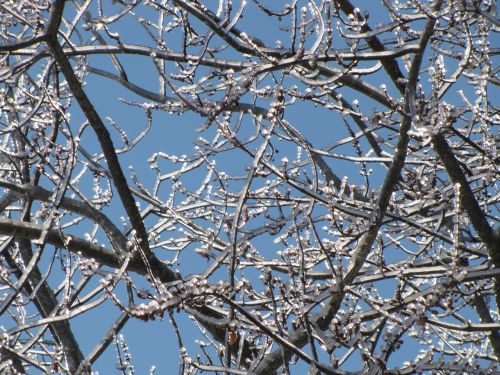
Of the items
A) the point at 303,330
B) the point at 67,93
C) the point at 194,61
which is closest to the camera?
the point at 303,330

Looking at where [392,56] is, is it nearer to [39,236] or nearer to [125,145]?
[39,236]

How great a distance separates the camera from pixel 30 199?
5324mm

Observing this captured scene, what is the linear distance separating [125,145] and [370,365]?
3.67 metres

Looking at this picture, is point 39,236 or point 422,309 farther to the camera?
point 39,236

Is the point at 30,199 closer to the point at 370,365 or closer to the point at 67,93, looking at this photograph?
the point at 67,93

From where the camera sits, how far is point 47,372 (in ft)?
12.8

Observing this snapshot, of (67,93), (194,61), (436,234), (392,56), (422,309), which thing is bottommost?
(422,309)

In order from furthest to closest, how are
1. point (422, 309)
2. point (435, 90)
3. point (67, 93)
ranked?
point (67, 93), point (435, 90), point (422, 309)

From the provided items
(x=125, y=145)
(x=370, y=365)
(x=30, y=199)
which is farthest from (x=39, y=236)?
(x=370, y=365)

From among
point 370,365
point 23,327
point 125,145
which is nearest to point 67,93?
point 125,145

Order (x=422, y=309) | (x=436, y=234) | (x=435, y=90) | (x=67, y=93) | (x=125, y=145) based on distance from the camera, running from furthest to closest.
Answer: (x=67, y=93)
(x=125, y=145)
(x=436, y=234)
(x=435, y=90)
(x=422, y=309)

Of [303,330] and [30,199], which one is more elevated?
[30,199]

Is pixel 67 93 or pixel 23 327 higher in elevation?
pixel 67 93

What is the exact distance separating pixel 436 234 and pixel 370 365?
4.67ft
